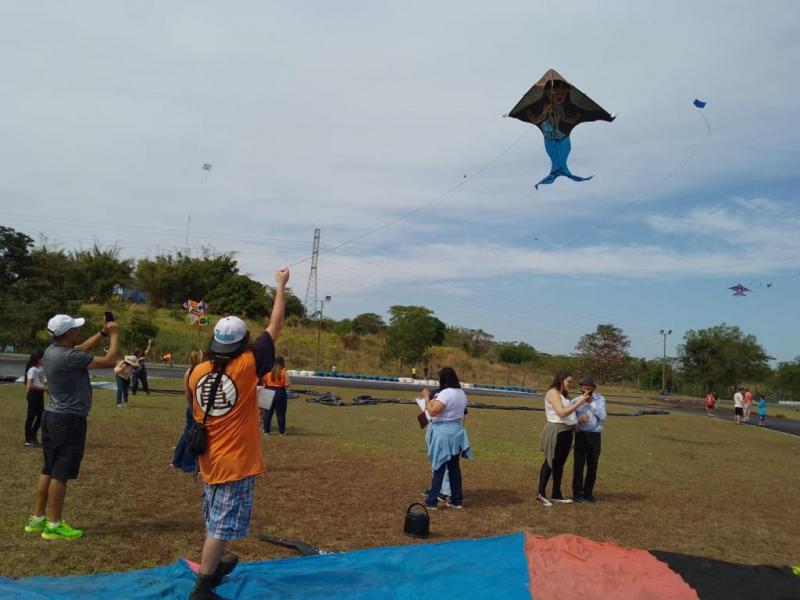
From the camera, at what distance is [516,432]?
1831 cm

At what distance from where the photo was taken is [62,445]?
5777mm

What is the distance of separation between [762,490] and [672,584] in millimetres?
7034

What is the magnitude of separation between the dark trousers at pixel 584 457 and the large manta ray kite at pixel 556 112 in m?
3.83

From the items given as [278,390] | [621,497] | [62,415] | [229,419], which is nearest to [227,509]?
[229,419]

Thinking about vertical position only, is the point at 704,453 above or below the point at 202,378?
below

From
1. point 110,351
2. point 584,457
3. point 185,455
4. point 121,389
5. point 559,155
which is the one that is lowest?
point 185,455

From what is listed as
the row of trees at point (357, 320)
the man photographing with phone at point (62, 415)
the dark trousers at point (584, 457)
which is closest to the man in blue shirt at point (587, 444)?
the dark trousers at point (584, 457)

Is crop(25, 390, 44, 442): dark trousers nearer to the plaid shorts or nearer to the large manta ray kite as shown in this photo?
the plaid shorts

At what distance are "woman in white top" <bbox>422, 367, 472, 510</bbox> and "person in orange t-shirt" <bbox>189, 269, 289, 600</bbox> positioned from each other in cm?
398

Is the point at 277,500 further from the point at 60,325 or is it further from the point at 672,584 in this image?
the point at 672,584

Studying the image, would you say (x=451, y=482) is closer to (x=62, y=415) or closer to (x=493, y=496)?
(x=493, y=496)

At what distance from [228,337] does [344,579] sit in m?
2.22

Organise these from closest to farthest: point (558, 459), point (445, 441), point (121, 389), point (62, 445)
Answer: point (62, 445) < point (445, 441) < point (558, 459) < point (121, 389)

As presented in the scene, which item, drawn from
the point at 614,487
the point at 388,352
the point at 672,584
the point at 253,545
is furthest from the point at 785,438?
the point at 388,352
